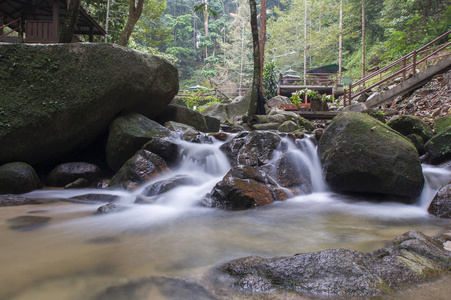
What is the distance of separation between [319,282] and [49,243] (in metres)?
2.72

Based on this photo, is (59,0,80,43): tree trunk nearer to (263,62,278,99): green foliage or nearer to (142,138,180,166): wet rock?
(142,138,180,166): wet rock

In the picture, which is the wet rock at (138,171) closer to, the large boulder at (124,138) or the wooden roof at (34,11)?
the large boulder at (124,138)

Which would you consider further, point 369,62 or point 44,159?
point 369,62

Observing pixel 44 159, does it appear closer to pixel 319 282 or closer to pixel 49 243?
pixel 49 243

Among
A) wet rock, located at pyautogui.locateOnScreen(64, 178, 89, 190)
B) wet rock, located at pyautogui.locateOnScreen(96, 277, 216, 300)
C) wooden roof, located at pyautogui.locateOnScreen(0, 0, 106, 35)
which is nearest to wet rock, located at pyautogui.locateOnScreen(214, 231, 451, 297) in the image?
wet rock, located at pyautogui.locateOnScreen(96, 277, 216, 300)

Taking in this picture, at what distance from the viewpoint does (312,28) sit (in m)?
39.3

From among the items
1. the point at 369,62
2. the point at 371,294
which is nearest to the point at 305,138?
the point at 371,294

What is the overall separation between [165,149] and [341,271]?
205 inches

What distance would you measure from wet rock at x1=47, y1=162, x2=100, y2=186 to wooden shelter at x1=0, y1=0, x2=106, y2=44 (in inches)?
336

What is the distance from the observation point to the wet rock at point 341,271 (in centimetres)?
195

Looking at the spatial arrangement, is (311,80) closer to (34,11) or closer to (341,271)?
(34,11)

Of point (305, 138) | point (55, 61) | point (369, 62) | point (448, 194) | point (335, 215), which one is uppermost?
point (369, 62)

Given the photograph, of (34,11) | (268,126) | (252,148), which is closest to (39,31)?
(34,11)

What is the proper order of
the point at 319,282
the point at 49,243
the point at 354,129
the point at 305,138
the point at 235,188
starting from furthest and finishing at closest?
the point at 305,138
the point at 354,129
the point at 235,188
the point at 49,243
the point at 319,282
